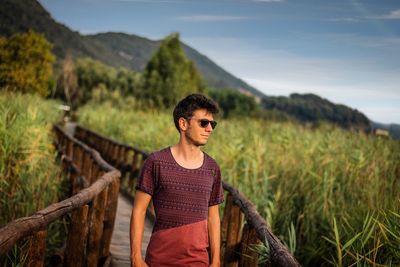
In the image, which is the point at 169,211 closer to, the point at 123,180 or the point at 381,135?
the point at 381,135

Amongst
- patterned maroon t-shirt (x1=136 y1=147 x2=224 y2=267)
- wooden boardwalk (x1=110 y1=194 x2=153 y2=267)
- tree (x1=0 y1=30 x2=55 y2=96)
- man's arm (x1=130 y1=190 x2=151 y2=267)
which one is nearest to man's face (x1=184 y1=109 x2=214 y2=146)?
patterned maroon t-shirt (x1=136 y1=147 x2=224 y2=267)

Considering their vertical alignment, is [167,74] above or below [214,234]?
above

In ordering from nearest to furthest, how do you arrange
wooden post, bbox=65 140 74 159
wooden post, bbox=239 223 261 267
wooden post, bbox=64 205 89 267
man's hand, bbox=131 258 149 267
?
1. man's hand, bbox=131 258 149 267
2. wooden post, bbox=239 223 261 267
3. wooden post, bbox=64 205 89 267
4. wooden post, bbox=65 140 74 159

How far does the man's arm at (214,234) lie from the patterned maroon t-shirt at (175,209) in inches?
3.6

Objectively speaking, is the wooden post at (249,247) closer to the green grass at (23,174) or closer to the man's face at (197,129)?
the man's face at (197,129)

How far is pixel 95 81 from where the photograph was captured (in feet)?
200

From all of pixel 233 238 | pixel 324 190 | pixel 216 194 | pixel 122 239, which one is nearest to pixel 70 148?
pixel 122 239

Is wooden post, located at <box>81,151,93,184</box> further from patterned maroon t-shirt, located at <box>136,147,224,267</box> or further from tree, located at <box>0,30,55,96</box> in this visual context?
tree, located at <box>0,30,55,96</box>

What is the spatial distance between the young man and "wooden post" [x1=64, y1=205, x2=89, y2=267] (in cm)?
116

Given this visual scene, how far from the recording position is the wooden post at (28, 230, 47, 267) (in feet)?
9.01

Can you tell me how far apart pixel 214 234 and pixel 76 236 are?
55.9 inches

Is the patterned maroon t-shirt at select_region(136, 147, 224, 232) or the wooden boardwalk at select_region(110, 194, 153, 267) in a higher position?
the patterned maroon t-shirt at select_region(136, 147, 224, 232)

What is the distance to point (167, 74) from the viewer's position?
38.1 m

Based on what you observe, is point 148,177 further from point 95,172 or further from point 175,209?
point 95,172
